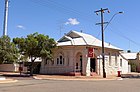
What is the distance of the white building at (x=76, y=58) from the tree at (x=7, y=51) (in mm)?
13674

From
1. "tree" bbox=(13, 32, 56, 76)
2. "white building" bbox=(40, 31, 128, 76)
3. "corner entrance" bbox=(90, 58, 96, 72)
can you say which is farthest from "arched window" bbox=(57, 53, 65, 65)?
"corner entrance" bbox=(90, 58, 96, 72)

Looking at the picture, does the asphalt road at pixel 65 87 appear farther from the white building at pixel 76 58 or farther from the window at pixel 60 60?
the window at pixel 60 60

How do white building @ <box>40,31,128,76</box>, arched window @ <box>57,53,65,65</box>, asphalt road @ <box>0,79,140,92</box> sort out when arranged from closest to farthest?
1. asphalt road @ <box>0,79,140,92</box>
2. white building @ <box>40,31,128,76</box>
3. arched window @ <box>57,53,65,65</box>

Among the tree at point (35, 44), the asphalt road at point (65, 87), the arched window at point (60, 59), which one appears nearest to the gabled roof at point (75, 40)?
the arched window at point (60, 59)

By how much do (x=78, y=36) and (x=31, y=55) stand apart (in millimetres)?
9763

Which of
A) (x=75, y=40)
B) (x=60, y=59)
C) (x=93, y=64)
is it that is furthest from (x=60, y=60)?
(x=93, y=64)

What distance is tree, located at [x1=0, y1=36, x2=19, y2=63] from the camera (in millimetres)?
27547

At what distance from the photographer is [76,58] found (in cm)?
4288

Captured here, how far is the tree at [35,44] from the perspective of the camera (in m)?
37.8

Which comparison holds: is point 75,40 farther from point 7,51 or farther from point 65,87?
point 65,87

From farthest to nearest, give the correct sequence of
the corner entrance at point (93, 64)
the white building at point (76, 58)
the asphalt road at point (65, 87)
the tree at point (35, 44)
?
1. the corner entrance at point (93, 64)
2. the white building at point (76, 58)
3. the tree at point (35, 44)
4. the asphalt road at point (65, 87)

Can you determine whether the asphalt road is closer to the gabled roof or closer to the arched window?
the arched window

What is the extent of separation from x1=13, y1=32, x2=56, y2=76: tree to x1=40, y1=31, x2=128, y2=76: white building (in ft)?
11.6

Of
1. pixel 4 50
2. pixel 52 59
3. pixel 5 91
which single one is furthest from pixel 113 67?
pixel 5 91
